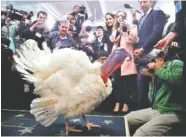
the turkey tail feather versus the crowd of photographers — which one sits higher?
the crowd of photographers

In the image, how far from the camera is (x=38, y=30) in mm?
1477

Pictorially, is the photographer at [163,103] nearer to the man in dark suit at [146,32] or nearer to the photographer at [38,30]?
the man in dark suit at [146,32]

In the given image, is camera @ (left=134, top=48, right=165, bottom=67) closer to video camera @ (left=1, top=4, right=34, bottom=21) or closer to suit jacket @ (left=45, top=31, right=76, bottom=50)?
suit jacket @ (left=45, top=31, right=76, bottom=50)

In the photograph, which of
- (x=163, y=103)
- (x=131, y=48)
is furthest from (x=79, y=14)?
(x=163, y=103)

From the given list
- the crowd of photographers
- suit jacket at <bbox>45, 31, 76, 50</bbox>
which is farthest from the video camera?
suit jacket at <bbox>45, 31, 76, 50</bbox>

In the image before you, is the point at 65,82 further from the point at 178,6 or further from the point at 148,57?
the point at 178,6

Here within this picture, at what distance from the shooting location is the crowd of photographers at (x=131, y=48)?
1.34 m

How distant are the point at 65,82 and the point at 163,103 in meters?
0.54

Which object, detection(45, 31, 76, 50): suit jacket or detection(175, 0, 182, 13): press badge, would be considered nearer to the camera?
detection(175, 0, 182, 13): press badge

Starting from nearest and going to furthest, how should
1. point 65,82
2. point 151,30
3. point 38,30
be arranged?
point 65,82 → point 151,30 → point 38,30

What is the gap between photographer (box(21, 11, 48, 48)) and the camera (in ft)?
4.78

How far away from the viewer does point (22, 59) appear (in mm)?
1358

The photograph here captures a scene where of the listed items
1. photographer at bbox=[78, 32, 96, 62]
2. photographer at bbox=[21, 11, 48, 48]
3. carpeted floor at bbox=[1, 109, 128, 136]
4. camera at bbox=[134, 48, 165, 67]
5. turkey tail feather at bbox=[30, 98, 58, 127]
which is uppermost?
photographer at bbox=[21, 11, 48, 48]

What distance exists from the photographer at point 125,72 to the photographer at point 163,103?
0.10 meters
